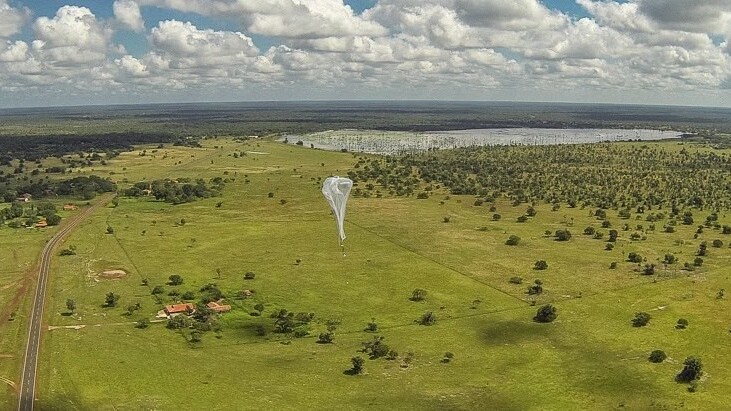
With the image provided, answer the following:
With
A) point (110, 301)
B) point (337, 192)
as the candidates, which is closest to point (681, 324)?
point (337, 192)

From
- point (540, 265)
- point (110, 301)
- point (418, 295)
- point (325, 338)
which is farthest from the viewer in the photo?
point (540, 265)

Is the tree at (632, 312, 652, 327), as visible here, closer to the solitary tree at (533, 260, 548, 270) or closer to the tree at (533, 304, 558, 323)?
the tree at (533, 304, 558, 323)

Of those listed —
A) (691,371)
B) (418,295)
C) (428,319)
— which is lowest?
(428,319)

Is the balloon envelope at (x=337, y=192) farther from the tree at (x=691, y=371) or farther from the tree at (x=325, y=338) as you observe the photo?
the tree at (x=691, y=371)

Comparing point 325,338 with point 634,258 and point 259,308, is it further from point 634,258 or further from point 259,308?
point 634,258

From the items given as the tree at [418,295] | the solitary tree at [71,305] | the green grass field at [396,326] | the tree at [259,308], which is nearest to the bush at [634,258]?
the green grass field at [396,326]

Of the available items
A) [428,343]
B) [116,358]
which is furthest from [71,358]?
[428,343]
